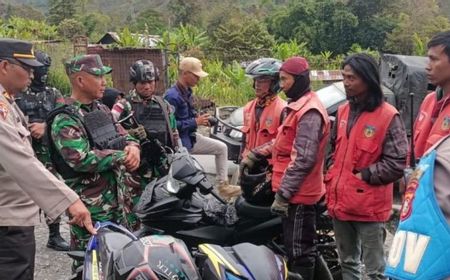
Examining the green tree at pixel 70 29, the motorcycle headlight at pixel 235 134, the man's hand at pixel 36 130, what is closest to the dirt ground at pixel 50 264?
the man's hand at pixel 36 130

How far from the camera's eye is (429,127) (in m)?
Answer: 3.28

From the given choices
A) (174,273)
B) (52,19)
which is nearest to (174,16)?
(52,19)

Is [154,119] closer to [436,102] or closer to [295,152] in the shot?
[295,152]

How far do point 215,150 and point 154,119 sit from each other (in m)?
2.17

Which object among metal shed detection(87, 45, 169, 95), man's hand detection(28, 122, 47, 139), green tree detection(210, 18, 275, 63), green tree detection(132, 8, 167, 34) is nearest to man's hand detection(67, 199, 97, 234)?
man's hand detection(28, 122, 47, 139)

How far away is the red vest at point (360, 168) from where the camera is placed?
3281 mm

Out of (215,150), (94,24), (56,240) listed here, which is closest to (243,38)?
(94,24)

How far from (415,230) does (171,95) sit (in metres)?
3.80

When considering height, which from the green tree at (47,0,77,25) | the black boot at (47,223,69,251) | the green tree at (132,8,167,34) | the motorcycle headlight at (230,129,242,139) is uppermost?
the green tree at (47,0,77,25)

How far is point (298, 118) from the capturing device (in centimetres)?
345

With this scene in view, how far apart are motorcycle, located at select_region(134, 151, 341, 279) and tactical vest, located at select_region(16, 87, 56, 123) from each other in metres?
2.04

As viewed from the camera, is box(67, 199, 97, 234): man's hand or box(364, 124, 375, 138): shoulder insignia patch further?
box(364, 124, 375, 138): shoulder insignia patch

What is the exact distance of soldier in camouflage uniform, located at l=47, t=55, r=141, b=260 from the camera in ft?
10.7

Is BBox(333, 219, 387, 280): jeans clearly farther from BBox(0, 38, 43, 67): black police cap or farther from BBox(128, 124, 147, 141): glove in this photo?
BBox(0, 38, 43, 67): black police cap
